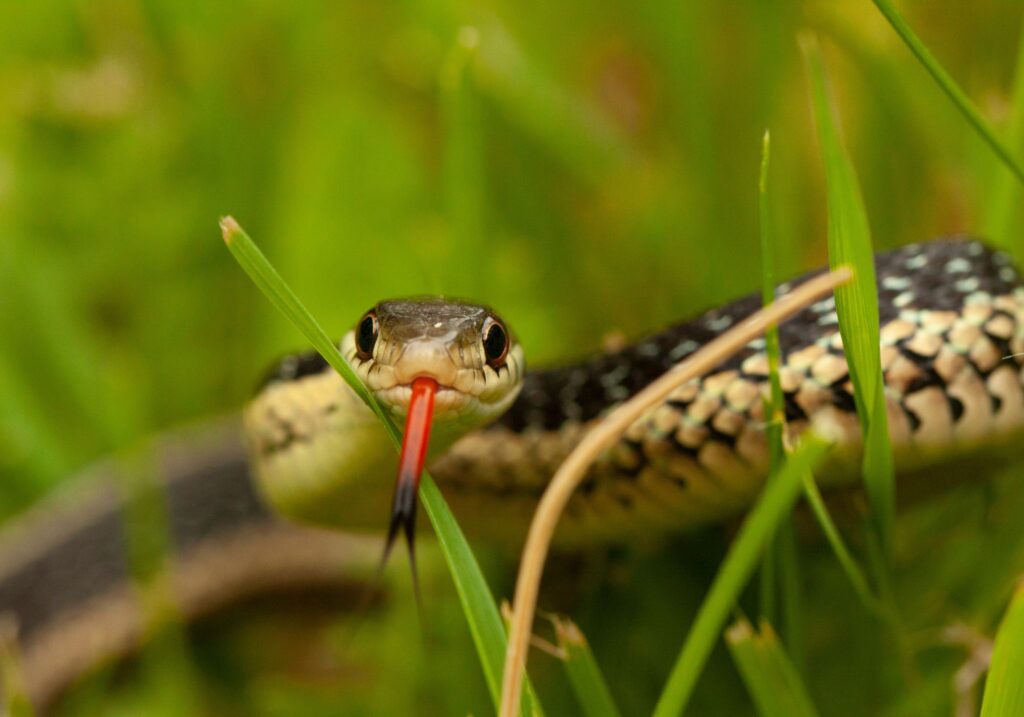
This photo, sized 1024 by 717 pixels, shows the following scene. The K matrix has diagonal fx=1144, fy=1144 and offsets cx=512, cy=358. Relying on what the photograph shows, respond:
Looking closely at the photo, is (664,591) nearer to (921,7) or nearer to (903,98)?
A: (903,98)

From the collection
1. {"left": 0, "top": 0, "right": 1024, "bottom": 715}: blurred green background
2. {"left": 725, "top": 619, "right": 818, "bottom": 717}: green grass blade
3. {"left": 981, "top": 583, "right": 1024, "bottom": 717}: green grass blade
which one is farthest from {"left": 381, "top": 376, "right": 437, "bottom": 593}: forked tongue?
{"left": 0, "top": 0, "right": 1024, "bottom": 715}: blurred green background

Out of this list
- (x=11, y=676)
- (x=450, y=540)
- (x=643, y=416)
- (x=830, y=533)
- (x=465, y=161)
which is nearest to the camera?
(x=450, y=540)

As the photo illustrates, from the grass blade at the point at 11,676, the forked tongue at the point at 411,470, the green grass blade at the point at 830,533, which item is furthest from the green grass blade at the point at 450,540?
the grass blade at the point at 11,676

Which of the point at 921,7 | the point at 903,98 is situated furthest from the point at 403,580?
the point at 921,7

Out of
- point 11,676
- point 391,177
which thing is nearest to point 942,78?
point 11,676

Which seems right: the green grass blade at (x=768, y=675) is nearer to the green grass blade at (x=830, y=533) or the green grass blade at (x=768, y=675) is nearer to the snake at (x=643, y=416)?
the green grass blade at (x=830, y=533)

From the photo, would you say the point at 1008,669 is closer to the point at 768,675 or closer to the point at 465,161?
the point at 768,675
